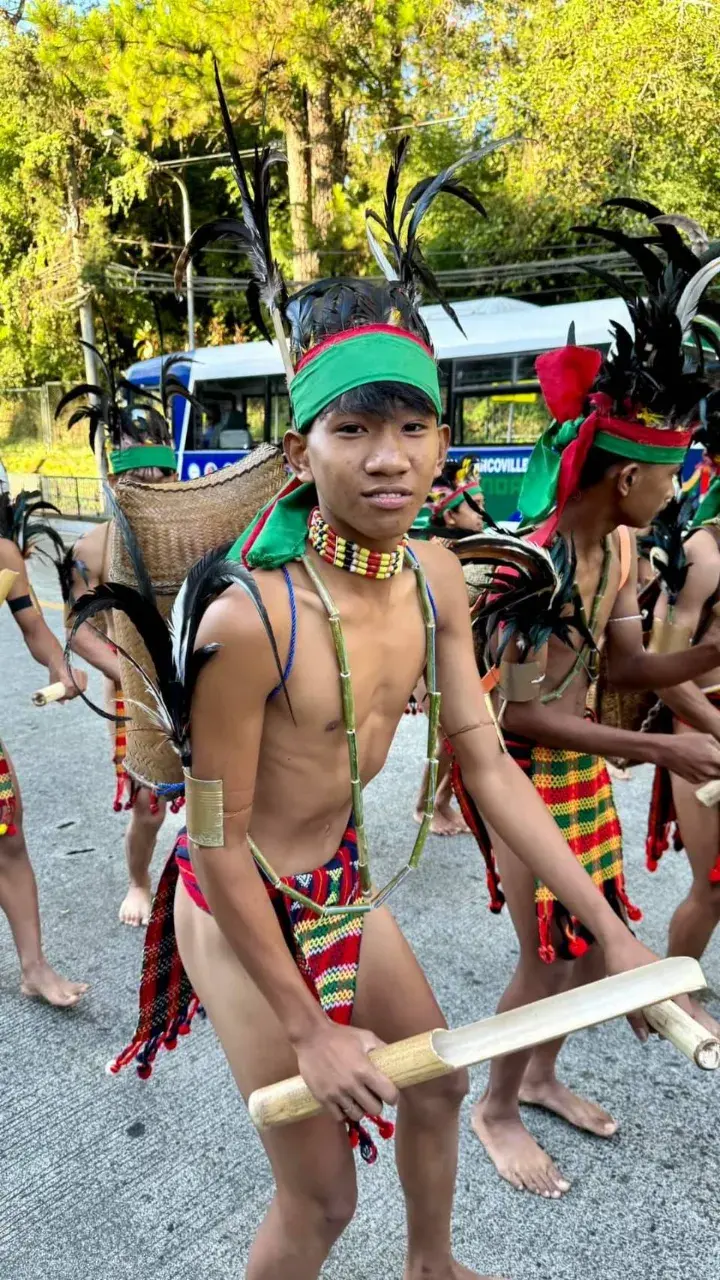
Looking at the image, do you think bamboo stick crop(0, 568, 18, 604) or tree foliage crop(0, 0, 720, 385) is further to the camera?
tree foliage crop(0, 0, 720, 385)

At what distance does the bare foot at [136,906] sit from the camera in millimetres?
3438

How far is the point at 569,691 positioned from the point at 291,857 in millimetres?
1009

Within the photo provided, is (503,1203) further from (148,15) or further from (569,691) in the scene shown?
(148,15)

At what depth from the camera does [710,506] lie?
2.72 meters

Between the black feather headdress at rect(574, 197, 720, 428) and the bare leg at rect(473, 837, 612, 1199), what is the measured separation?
1.19 metres

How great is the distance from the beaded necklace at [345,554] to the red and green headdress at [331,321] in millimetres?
30

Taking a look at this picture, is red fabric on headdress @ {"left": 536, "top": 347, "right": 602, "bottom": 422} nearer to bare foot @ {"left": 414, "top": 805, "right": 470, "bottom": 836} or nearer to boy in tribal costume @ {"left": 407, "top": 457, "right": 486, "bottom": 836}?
boy in tribal costume @ {"left": 407, "top": 457, "right": 486, "bottom": 836}

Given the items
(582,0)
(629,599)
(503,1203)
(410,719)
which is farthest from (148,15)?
(503,1203)

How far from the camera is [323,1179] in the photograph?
152cm

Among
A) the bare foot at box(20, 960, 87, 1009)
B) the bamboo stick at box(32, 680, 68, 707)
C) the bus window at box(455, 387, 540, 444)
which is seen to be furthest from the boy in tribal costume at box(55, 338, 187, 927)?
the bus window at box(455, 387, 540, 444)

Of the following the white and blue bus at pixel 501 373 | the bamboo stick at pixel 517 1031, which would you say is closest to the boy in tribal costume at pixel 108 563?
the bamboo stick at pixel 517 1031

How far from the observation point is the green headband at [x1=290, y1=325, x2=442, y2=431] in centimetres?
144

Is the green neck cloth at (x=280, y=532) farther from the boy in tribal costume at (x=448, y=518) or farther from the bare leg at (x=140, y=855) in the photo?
the boy in tribal costume at (x=448, y=518)

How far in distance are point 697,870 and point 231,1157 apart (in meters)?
1.59
